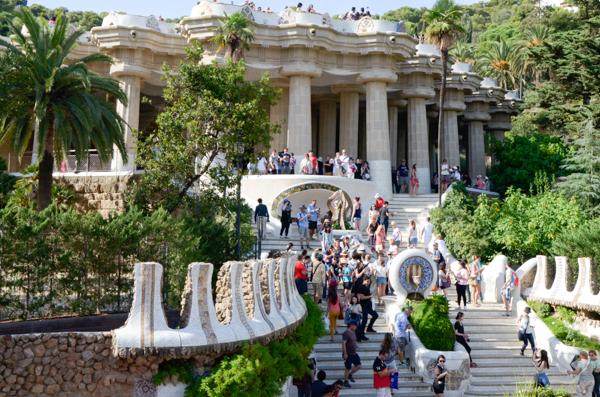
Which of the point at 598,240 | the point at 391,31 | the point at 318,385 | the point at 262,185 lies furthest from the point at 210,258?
the point at 391,31

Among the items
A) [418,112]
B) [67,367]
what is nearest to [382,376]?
[67,367]

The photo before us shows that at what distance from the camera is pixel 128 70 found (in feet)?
112

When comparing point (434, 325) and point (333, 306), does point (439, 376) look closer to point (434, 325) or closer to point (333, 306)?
point (434, 325)

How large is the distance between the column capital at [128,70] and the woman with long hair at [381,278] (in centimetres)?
1912

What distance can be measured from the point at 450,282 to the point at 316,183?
9778mm

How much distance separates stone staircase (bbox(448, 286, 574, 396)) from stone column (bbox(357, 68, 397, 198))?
12837mm

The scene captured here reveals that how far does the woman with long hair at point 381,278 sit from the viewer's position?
20750mm

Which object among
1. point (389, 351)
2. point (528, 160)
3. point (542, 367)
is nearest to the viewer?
point (389, 351)

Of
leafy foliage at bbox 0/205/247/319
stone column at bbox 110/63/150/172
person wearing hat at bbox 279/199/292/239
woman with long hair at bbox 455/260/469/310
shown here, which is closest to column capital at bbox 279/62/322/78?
stone column at bbox 110/63/150/172

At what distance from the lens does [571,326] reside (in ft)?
72.8

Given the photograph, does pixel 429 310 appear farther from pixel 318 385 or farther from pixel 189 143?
pixel 189 143

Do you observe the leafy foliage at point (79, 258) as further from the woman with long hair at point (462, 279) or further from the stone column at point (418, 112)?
the stone column at point (418, 112)

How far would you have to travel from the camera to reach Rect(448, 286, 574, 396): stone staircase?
1783 centimetres

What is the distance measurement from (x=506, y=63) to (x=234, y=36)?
4262 centimetres
